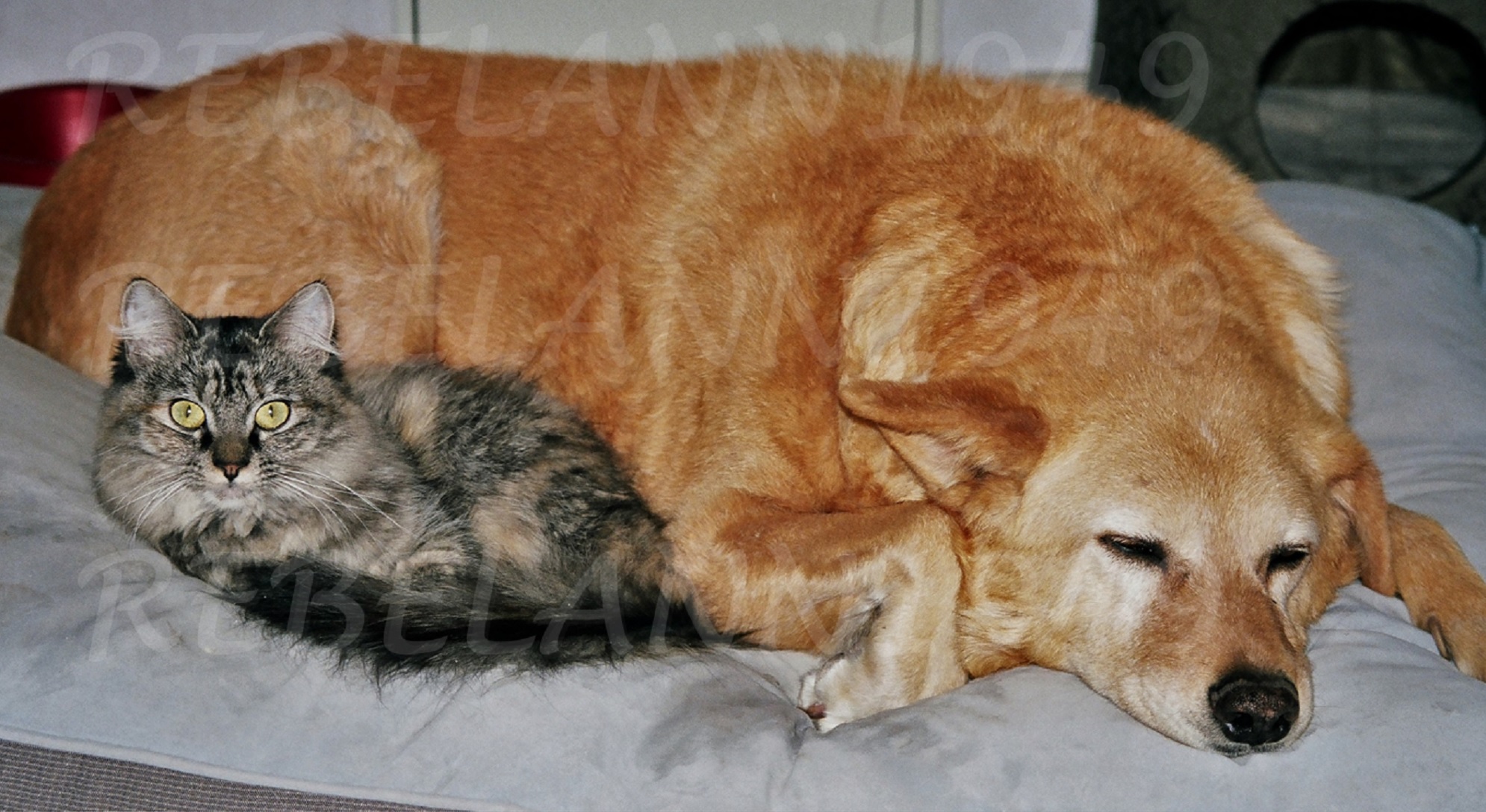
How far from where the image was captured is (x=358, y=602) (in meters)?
1.88

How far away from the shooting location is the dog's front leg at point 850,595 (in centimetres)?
192

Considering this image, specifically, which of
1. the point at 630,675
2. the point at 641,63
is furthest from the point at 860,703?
the point at 641,63

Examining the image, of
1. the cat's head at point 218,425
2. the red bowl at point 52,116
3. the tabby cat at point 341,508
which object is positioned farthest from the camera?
→ the red bowl at point 52,116

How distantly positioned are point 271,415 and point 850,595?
3.27 feet

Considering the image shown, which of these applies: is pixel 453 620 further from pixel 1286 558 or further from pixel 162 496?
pixel 1286 558

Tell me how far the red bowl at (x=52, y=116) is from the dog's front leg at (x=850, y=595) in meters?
3.40

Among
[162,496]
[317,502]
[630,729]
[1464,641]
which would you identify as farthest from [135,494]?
[1464,641]

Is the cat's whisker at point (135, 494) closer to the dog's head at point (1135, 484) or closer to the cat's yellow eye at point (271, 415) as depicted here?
the cat's yellow eye at point (271, 415)

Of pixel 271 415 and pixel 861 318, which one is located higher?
pixel 861 318

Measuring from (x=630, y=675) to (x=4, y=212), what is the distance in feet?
9.17

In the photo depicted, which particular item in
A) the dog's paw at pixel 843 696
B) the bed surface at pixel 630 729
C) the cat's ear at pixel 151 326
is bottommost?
the dog's paw at pixel 843 696

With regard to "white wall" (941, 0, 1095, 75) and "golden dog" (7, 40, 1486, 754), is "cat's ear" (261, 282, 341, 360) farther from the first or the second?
"white wall" (941, 0, 1095, 75)

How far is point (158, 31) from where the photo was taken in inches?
200

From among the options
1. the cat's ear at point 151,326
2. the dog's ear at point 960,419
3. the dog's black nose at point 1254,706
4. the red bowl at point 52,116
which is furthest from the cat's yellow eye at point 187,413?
the red bowl at point 52,116
